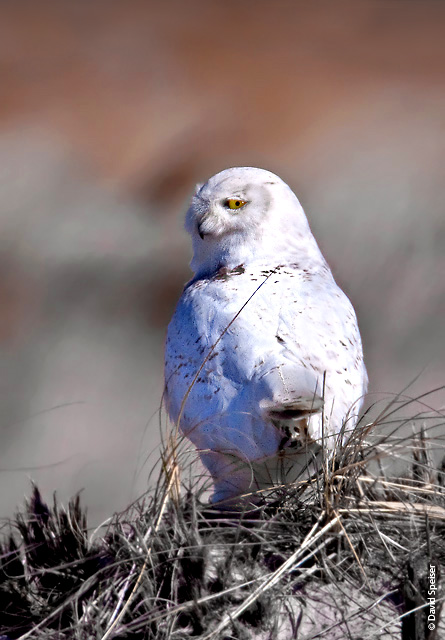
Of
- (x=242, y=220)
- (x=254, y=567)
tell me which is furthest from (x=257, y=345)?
(x=254, y=567)

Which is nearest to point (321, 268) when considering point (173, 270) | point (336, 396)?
point (336, 396)

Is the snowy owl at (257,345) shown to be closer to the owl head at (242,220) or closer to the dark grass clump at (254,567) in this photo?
the owl head at (242,220)

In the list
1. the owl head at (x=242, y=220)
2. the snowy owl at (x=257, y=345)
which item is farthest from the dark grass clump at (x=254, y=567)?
the owl head at (x=242, y=220)

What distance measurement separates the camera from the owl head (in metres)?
2.61

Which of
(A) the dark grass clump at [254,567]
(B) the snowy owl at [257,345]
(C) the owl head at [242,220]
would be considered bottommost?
(A) the dark grass clump at [254,567]

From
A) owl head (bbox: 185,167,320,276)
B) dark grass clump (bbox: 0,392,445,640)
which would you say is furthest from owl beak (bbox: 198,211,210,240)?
dark grass clump (bbox: 0,392,445,640)

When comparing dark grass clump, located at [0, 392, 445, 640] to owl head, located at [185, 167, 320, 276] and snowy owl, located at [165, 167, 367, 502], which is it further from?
owl head, located at [185, 167, 320, 276]

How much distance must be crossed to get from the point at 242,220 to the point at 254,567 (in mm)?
1263

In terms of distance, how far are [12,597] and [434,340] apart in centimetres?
461

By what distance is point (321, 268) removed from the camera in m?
2.71

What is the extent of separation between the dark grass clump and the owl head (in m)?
0.88

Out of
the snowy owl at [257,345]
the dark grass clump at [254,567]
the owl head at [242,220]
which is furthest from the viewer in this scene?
the owl head at [242,220]

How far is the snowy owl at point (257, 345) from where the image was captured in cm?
206

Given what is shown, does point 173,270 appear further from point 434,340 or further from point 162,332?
point 434,340
